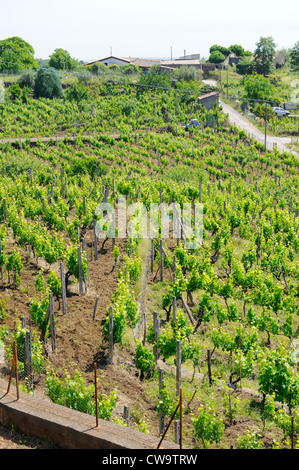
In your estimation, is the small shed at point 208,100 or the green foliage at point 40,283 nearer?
the green foliage at point 40,283

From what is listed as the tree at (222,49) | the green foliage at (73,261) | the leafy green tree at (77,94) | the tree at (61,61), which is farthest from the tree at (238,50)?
the green foliage at (73,261)

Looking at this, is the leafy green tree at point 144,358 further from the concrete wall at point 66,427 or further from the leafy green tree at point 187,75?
the leafy green tree at point 187,75

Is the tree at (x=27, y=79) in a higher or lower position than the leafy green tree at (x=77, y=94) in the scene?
higher

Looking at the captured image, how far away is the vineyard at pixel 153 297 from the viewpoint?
1031 cm

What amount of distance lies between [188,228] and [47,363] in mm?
10755

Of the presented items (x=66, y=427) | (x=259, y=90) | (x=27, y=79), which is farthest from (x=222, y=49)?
(x=66, y=427)

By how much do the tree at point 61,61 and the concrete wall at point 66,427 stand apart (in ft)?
222

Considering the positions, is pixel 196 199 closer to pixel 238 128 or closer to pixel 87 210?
pixel 87 210

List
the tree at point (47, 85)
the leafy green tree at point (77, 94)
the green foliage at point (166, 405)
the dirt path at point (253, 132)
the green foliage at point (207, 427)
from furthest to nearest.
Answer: the leafy green tree at point (77, 94) < the tree at point (47, 85) < the dirt path at point (253, 132) < the green foliage at point (166, 405) < the green foliage at point (207, 427)

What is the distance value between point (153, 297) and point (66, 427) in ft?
26.5

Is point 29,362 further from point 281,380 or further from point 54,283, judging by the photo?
point 281,380

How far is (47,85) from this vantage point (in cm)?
4747

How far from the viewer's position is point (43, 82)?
47344 millimetres

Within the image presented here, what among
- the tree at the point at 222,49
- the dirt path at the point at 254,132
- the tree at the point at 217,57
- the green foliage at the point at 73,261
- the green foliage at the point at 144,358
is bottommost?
the green foliage at the point at 144,358
